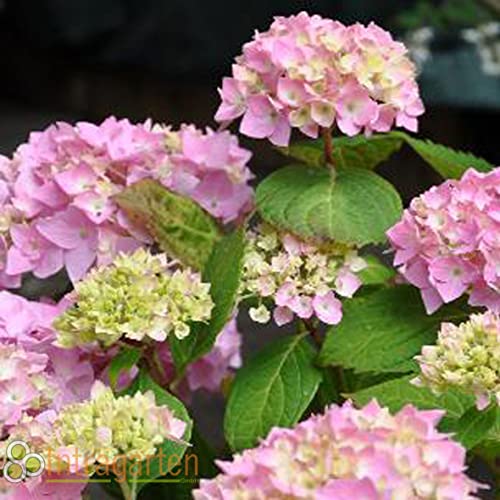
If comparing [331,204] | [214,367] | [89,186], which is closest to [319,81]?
[331,204]

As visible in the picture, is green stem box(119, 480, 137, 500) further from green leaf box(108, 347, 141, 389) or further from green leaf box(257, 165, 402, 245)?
green leaf box(257, 165, 402, 245)

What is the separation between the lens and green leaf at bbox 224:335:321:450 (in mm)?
1069

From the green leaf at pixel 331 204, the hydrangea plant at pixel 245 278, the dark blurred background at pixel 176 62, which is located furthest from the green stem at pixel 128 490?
the dark blurred background at pixel 176 62

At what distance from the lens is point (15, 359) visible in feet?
3.30

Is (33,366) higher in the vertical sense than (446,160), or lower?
lower

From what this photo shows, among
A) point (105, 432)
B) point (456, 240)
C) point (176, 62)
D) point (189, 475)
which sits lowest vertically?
point (176, 62)

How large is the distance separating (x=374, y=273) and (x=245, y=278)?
18 cm

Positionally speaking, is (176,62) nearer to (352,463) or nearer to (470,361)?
(470,361)

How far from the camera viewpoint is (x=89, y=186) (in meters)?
1.19

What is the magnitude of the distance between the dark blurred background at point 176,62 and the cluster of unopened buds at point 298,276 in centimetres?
246

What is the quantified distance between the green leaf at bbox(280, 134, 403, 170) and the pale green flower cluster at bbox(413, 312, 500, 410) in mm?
334

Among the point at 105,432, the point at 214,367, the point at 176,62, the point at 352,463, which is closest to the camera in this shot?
the point at 352,463

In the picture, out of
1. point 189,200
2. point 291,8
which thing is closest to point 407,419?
point 189,200

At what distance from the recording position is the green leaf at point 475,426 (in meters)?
0.93
